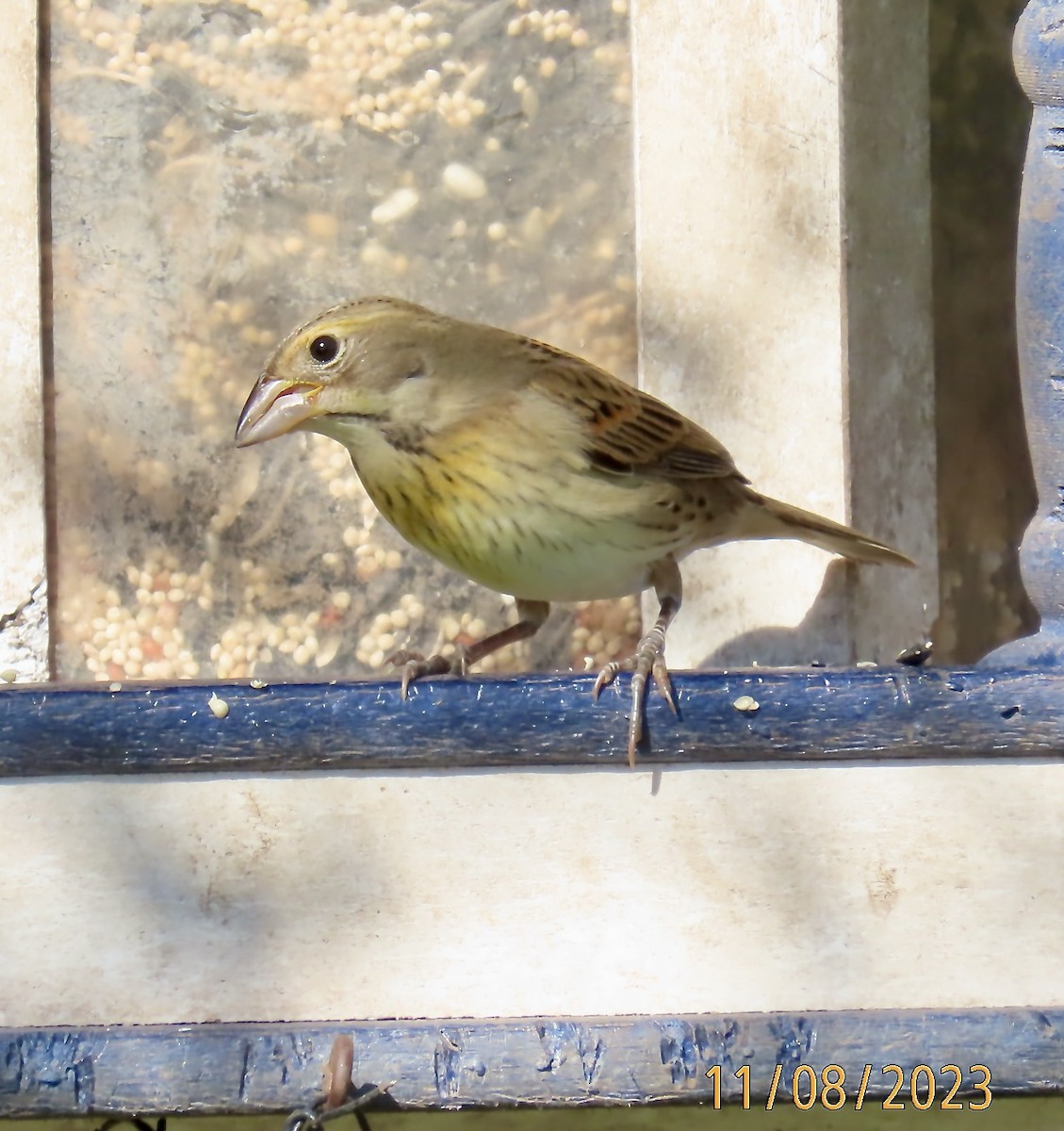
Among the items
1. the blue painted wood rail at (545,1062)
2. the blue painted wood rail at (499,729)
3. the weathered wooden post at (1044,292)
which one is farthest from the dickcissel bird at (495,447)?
the blue painted wood rail at (545,1062)

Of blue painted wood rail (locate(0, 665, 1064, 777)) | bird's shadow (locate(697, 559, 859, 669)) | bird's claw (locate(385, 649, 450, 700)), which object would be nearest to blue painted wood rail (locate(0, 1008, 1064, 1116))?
blue painted wood rail (locate(0, 665, 1064, 777))

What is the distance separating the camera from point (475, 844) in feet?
7.75

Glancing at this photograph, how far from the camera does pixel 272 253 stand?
342 cm

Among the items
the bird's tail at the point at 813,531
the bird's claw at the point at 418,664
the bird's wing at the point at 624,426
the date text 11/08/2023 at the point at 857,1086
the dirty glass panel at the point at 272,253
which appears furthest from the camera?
the dirty glass panel at the point at 272,253

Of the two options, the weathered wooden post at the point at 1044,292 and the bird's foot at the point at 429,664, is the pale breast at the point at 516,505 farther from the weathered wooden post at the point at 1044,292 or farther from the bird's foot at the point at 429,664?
the weathered wooden post at the point at 1044,292

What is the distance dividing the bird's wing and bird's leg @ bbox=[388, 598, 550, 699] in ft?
1.27

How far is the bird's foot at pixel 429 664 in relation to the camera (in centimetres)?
284

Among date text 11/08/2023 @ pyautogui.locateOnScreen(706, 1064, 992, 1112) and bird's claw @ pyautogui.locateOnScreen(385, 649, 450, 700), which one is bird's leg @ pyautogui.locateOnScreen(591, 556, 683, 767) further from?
date text 11/08/2023 @ pyautogui.locateOnScreen(706, 1064, 992, 1112)

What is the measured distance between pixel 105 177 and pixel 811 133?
1260 mm

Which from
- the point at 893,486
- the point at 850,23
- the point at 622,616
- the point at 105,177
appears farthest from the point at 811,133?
the point at 105,177

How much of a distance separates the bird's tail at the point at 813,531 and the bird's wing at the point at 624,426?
3.3 inches

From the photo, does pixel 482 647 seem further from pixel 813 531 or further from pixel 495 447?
pixel 813 531

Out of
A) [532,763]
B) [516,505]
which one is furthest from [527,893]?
[516,505]

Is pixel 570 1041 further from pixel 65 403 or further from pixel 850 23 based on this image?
pixel 850 23
